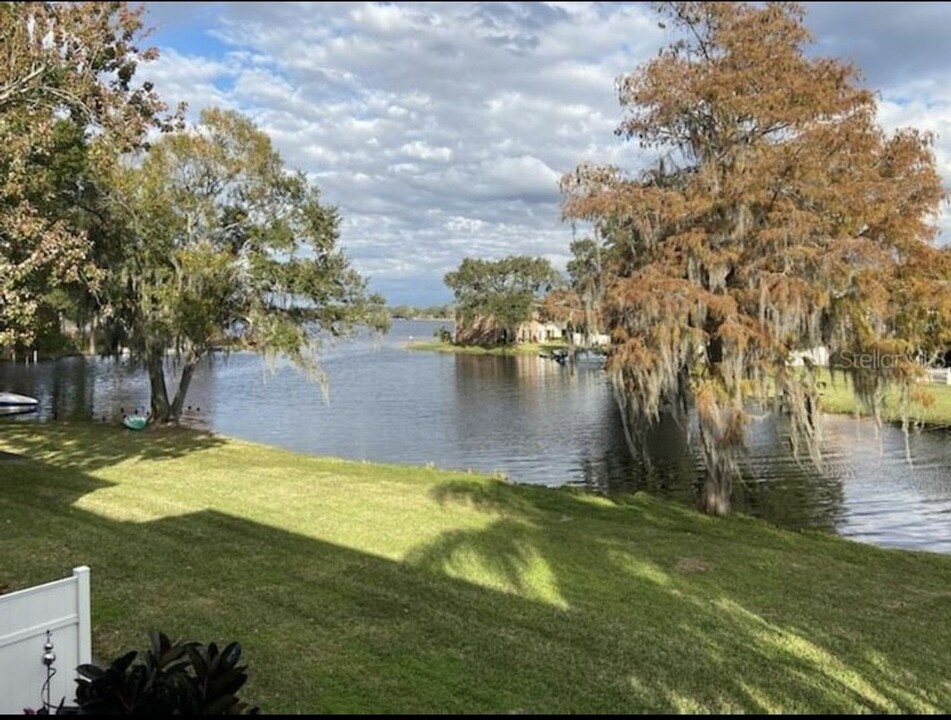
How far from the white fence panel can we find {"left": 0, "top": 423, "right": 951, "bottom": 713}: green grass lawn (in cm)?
102

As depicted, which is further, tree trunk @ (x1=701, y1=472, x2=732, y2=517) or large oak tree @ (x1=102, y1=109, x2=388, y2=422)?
large oak tree @ (x1=102, y1=109, x2=388, y2=422)

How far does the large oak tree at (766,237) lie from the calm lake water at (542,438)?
3.94 meters

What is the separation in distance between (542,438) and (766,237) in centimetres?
1599

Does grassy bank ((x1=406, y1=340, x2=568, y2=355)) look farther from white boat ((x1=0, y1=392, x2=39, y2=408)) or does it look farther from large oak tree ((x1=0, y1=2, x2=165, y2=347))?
large oak tree ((x1=0, y1=2, x2=165, y2=347))

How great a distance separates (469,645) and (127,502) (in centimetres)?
663

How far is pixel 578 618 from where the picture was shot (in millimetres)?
6543

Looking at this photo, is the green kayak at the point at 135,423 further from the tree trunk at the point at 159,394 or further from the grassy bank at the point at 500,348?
the grassy bank at the point at 500,348

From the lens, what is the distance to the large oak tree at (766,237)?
40.1 ft

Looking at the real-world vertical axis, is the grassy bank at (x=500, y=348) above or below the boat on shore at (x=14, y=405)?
above

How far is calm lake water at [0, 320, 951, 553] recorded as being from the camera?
17469 millimetres

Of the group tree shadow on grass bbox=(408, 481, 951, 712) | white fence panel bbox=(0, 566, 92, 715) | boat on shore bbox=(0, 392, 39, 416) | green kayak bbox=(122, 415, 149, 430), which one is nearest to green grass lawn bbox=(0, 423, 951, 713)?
tree shadow on grass bbox=(408, 481, 951, 712)

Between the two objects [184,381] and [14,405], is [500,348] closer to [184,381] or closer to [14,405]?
[14,405]

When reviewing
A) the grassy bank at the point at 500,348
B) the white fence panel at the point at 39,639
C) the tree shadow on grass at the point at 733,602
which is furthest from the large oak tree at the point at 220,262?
the grassy bank at the point at 500,348

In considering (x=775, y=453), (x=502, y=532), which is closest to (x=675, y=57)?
(x=502, y=532)
